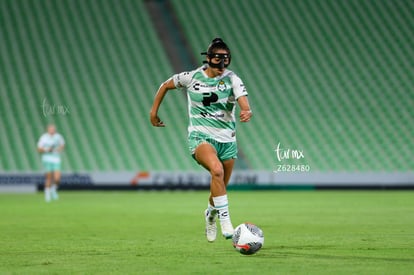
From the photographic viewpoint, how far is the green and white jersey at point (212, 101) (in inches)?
371

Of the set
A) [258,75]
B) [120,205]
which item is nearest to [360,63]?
[258,75]

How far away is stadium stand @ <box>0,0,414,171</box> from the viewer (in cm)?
2905

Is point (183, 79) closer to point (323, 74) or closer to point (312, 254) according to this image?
point (312, 254)

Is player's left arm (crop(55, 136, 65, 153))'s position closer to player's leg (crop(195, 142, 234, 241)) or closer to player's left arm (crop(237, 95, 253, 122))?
player's leg (crop(195, 142, 234, 241))

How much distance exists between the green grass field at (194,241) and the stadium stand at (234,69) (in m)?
10.8

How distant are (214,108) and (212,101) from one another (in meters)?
0.09

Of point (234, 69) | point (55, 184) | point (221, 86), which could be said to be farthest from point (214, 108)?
point (234, 69)

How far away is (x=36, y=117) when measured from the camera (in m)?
30.0

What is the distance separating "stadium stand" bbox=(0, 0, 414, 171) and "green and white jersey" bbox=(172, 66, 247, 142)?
19.0 metres

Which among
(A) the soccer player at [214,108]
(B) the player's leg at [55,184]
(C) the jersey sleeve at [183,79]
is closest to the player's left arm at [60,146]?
(B) the player's leg at [55,184]

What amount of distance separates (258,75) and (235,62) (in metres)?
1.14

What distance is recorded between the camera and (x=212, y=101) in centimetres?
948

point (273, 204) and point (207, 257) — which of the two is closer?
point (207, 257)

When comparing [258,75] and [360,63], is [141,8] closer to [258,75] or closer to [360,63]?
[258,75]
